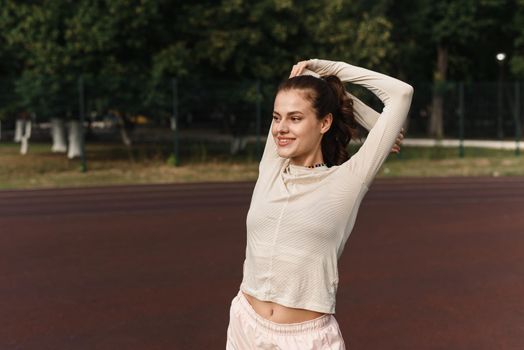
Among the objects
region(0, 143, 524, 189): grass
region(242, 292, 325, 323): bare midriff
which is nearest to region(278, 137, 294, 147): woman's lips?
region(242, 292, 325, 323): bare midriff

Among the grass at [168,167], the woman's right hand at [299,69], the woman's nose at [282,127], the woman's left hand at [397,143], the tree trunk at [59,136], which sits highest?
the woman's right hand at [299,69]

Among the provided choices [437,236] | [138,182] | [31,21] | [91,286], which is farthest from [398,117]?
[31,21]

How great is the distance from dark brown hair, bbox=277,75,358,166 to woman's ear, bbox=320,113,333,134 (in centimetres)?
1

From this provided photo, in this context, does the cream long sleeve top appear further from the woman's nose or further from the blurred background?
the blurred background

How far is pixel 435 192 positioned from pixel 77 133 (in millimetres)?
12870

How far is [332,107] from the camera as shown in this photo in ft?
7.62

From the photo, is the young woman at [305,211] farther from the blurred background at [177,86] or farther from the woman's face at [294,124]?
the blurred background at [177,86]

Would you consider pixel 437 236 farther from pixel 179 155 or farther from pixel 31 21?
pixel 31 21

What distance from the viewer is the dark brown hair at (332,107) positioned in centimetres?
227

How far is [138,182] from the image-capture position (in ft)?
52.0

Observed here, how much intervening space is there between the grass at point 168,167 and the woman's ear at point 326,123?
13.7 m

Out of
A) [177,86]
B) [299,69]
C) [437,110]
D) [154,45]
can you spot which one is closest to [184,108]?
[177,86]

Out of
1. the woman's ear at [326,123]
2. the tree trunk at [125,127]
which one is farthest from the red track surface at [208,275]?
the tree trunk at [125,127]

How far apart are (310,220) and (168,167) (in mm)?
16652
